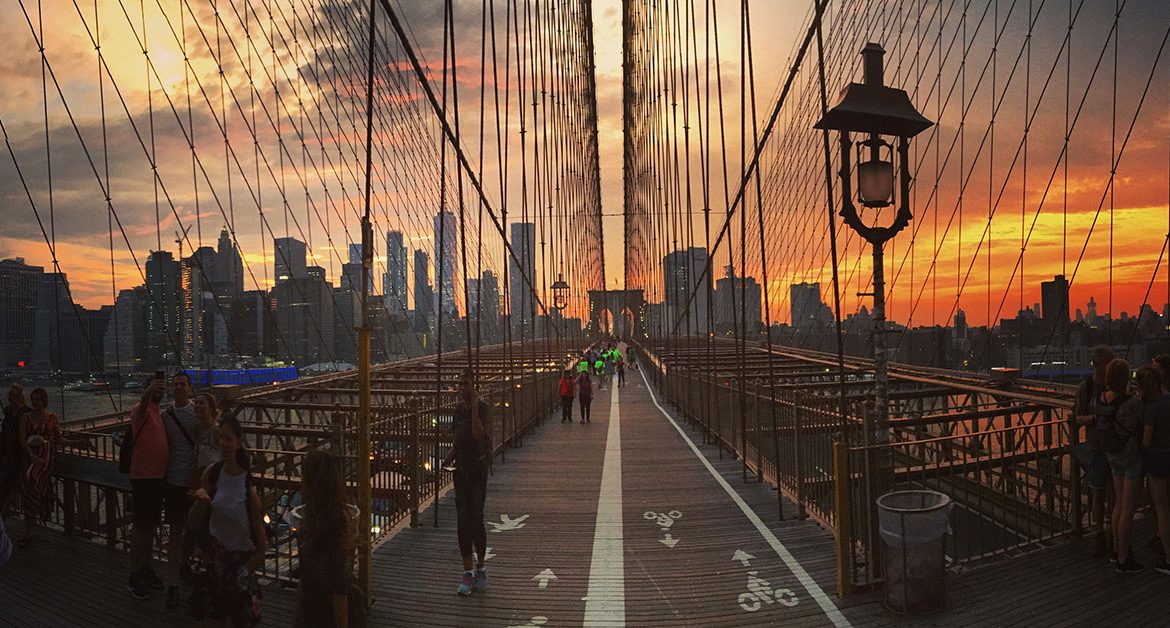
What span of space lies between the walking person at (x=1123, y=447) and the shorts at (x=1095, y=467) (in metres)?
0.21

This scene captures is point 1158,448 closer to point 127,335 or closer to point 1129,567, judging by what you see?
point 1129,567

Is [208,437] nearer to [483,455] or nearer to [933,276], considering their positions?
[483,455]

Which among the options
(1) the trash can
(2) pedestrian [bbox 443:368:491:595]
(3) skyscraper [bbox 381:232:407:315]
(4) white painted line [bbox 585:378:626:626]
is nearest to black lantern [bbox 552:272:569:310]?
(3) skyscraper [bbox 381:232:407:315]

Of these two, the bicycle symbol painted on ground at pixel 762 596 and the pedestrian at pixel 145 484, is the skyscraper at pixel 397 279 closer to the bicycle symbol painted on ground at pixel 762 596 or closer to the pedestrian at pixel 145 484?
the pedestrian at pixel 145 484

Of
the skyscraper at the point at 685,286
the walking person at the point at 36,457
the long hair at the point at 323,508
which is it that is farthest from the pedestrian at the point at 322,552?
the skyscraper at the point at 685,286

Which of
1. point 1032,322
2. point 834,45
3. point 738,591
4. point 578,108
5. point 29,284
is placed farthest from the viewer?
point 578,108

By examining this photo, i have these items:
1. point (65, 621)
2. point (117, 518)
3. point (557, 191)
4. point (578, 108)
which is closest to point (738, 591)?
point (65, 621)

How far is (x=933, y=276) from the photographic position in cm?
1919

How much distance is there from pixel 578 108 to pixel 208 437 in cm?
4875

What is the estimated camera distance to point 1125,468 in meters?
5.25

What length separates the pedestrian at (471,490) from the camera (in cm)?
547

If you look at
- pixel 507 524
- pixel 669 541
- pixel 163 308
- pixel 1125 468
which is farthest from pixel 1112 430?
pixel 163 308

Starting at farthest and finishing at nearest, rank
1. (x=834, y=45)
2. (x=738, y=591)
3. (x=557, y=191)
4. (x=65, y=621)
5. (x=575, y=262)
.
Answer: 1. (x=575, y=262)
2. (x=557, y=191)
3. (x=834, y=45)
4. (x=738, y=591)
5. (x=65, y=621)

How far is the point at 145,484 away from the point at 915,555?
17.7ft
